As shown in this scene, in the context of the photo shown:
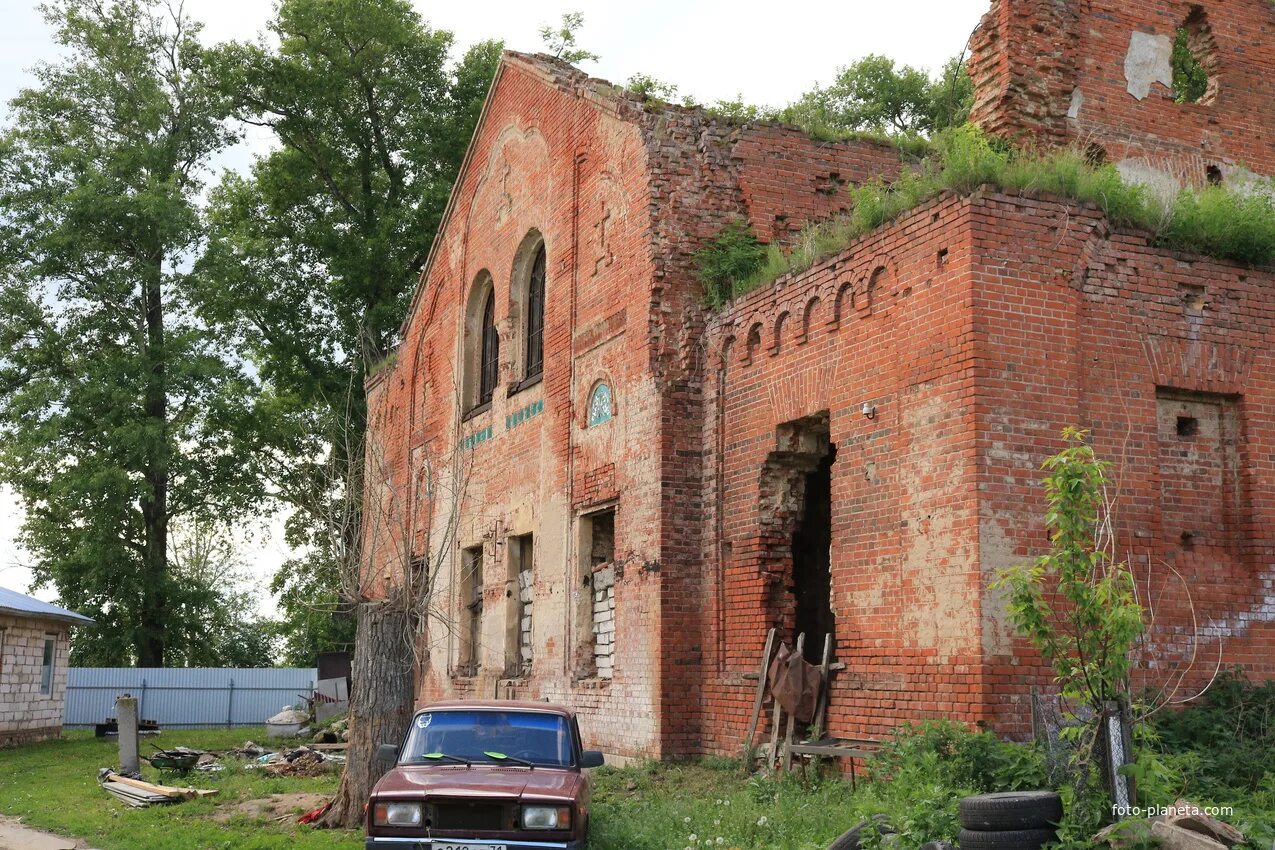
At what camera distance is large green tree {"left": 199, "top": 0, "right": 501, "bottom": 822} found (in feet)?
113

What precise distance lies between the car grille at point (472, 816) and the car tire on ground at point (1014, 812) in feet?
9.93

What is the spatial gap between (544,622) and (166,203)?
67.7ft

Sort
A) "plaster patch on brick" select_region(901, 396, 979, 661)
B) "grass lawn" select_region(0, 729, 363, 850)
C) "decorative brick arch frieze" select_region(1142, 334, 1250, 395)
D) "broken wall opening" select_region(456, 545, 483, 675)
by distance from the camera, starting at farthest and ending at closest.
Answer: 1. "broken wall opening" select_region(456, 545, 483, 675)
2. "grass lawn" select_region(0, 729, 363, 850)
3. "decorative brick arch frieze" select_region(1142, 334, 1250, 395)
4. "plaster patch on brick" select_region(901, 396, 979, 661)

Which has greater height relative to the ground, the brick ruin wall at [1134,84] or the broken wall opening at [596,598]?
the brick ruin wall at [1134,84]

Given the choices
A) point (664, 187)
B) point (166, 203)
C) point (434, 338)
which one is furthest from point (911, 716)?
point (166, 203)

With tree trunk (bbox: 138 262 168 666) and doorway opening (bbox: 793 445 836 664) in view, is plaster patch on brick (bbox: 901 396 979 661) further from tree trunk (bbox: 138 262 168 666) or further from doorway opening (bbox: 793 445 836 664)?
tree trunk (bbox: 138 262 168 666)

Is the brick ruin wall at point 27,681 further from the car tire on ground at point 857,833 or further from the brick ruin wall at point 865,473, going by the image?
the car tire on ground at point 857,833

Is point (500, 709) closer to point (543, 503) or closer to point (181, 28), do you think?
point (543, 503)

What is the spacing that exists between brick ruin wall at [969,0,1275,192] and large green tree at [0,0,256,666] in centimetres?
2458

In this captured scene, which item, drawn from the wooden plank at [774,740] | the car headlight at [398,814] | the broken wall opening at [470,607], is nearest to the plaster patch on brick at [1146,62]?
the wooden plank at [774,740]

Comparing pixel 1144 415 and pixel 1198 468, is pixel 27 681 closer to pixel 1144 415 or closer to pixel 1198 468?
pixel 1144 415

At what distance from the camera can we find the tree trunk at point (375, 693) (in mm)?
12688

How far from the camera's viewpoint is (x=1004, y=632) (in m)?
10.1

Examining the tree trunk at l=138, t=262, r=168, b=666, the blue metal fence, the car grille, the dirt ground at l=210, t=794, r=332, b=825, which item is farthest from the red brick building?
the blue metal fence
